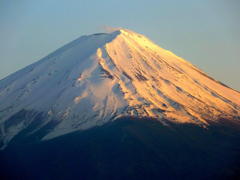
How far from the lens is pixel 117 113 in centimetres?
12488

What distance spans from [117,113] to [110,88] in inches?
455

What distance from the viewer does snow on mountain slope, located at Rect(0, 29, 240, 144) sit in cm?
12694

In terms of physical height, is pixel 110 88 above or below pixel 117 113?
above

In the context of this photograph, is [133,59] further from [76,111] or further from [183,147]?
[183,147]

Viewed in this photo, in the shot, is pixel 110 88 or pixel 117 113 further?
pixel 110 88

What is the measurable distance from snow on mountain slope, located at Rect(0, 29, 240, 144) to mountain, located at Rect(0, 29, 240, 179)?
22 cm

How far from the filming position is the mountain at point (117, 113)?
112062 millimetres

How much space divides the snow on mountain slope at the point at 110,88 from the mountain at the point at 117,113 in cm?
22

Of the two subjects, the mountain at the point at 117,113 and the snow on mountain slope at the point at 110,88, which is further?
the snow on mountain slope at the point at 110,88

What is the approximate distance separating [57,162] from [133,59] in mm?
42792

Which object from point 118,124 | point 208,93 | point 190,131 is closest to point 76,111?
point 118,124

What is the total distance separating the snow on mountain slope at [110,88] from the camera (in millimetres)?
126938

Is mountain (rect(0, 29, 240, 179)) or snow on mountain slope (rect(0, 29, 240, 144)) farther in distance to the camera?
snow on mountain slope (rect(0, 29, 240, 144))

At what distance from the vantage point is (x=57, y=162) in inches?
4446
